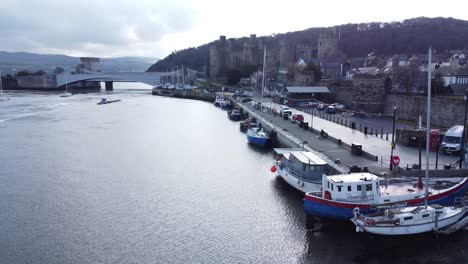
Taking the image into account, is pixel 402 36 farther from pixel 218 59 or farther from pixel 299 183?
pixel 299 183

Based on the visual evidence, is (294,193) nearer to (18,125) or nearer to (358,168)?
(358,168)

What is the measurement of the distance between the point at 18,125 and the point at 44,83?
218 feet

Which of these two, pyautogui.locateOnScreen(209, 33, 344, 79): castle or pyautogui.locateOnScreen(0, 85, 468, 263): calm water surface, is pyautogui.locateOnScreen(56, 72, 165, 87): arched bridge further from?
pyautogui.locateOnScreen(0, 85, 468, 263): calm water surface

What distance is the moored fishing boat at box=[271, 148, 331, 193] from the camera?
17.6 m

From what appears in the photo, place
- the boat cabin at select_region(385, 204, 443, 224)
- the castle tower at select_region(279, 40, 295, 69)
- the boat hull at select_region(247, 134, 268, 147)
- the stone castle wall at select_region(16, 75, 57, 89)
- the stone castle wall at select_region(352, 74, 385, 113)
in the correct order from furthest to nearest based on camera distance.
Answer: the stone castle wall at select_region(16, 75, 57, 89)
the castle tower at select_region(279, 40, 295, 69)
the stone castle wall at select_region(352, 74, 385, 113)
the boat hull at select_region(247, 134, 268, 147)
the boat cabin at select_region(385, 204, 443, 224)

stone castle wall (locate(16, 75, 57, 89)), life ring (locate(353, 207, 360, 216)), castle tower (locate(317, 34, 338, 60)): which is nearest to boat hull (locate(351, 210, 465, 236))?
life ring (locate(353, 207, 360, 216))

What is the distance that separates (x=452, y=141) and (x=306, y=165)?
8.92 metres

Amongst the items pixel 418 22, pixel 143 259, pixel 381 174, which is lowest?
pixel 143 259

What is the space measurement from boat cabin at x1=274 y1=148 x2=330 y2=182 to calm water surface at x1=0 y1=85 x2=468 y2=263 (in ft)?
3.32

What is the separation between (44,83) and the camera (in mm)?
101125

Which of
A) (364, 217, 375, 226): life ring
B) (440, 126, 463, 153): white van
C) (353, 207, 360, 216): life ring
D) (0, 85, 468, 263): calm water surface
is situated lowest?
(0, 85, 468, 263): calm water surface

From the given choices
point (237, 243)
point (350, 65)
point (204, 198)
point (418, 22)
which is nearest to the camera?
point (237, 243)

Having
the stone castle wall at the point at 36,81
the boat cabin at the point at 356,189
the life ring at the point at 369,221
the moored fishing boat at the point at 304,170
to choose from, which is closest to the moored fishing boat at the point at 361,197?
the boat cabin at the point at 356,189

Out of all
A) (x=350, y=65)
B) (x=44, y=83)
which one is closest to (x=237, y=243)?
(x=350, y=65)
